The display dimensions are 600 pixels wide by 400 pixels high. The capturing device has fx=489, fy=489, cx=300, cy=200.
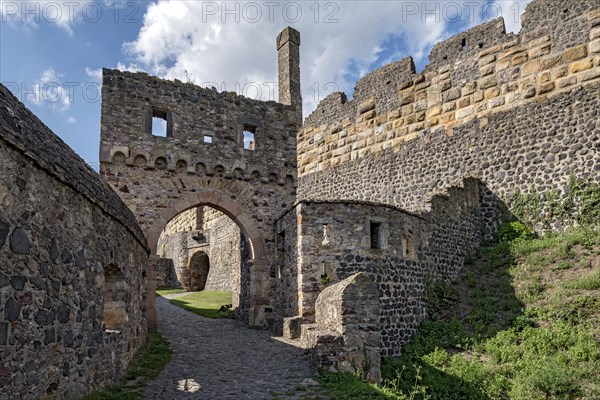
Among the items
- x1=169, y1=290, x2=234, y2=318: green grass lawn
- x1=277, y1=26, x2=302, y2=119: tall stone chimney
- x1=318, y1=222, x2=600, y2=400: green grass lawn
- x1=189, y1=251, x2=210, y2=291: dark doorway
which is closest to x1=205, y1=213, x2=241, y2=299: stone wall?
x1=169, y1=290, x2=234, y2=318: green grass lawn

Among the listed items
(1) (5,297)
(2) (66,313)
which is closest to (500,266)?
(2) (66,313)

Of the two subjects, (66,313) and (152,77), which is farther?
(152,77)

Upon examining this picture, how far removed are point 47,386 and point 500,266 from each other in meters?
11.1

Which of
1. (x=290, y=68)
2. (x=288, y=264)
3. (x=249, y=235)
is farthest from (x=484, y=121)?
(x=290, y=68)

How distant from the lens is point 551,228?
13.0m

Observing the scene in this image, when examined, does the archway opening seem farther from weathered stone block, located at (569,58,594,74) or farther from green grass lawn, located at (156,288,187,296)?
weathered stone block, located at (569,58,594,74)

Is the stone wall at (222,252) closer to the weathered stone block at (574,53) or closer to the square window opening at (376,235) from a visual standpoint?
the square window opening at (376,235)

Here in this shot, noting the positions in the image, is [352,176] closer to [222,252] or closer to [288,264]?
[288,264]

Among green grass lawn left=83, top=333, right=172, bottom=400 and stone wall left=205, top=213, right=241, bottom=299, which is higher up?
stone wall left=205, top=213, right=241, bottom=299

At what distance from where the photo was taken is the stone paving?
267 inches

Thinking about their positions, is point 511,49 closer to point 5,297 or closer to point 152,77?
point 152,77

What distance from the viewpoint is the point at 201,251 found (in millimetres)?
31125

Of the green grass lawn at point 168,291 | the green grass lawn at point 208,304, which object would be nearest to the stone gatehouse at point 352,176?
the green grass lawn at point 208,304

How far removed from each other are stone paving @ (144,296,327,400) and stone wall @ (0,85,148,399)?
1021 millimetres
